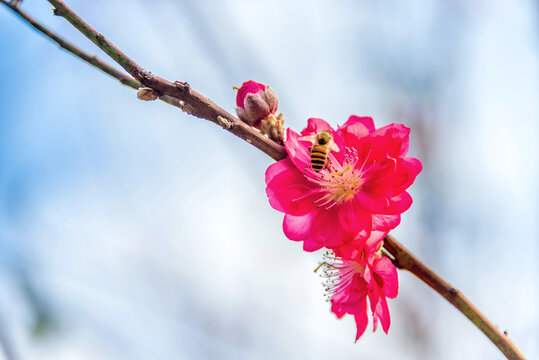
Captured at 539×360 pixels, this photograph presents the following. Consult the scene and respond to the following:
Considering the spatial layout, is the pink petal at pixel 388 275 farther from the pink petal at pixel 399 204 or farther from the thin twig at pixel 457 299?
the pink petal at pixel 399 204

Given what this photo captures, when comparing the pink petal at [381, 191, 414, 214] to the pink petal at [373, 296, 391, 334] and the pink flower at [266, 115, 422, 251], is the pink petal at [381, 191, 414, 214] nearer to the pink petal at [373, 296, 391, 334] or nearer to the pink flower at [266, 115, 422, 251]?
the pink flower at [266, 115, 422, 251]

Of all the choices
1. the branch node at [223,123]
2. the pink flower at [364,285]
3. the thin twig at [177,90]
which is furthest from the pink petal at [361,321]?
the branch node at [223,123]

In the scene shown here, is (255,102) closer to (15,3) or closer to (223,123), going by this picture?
(223,123)

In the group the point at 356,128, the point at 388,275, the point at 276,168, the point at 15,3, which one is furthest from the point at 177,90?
the point at 388,275

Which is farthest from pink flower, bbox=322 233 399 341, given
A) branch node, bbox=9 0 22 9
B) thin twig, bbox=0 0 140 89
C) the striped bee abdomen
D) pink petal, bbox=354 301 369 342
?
branch node, bbox=9 0 22 9

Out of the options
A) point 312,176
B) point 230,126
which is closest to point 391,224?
point 312,176
